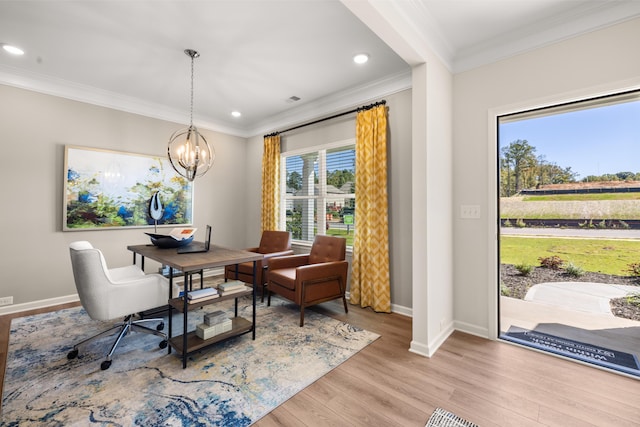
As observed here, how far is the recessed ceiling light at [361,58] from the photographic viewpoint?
9.23 feet

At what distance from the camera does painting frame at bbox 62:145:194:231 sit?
140 inches

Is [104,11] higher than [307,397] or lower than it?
higher

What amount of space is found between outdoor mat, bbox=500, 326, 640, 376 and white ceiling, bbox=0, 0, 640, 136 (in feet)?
8.49

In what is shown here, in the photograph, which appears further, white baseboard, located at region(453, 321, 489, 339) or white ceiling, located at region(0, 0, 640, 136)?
white baseboard, located at region(453, 321, 489, 339)

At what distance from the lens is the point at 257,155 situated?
5203mm

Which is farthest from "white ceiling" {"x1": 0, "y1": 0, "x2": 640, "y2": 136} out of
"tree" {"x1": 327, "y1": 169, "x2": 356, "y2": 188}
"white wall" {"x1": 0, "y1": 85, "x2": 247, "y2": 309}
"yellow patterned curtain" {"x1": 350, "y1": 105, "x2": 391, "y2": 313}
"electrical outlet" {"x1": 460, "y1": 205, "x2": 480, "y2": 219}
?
"electrical outlet" {"x1": 460, "y1": 205, "x2": 480, "y2": 219}

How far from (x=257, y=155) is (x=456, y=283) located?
155 inches

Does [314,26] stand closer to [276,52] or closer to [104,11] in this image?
[276,52]

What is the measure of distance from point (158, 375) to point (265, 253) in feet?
7.47

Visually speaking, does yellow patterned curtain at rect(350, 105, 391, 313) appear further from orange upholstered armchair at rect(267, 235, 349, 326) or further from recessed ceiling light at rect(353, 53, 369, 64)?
recessed ceiling light at rect(353, 53, 369, 64)

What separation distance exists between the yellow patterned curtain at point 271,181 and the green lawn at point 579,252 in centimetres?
325

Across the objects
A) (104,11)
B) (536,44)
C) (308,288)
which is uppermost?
(104,11)

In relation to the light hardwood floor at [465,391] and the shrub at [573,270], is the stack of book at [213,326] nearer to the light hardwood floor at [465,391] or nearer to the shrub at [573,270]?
the light hardwood floor at [465,391]

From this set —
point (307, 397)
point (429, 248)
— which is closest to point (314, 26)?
point (429, 248)
